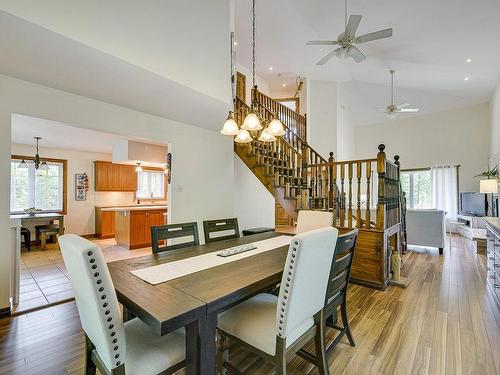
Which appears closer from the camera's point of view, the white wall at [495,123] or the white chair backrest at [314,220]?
the white chair backrest at [314,220]

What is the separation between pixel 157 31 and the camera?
2.40 meters

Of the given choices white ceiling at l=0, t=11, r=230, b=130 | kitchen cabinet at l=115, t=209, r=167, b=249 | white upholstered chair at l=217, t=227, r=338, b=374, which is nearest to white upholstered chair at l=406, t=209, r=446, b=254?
white ceiling at l=0, t=11, r=230, b=130

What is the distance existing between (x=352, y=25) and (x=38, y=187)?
7.79 meters

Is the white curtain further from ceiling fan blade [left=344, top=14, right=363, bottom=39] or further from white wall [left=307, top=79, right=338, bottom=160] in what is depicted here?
ceiling fan blade [left=344, top=14, right=363, bottom=39]

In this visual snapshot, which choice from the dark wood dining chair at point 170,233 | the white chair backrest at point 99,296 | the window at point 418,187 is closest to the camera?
the white chair backrest at point 99,296

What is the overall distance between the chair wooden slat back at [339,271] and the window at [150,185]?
6985 millimetres

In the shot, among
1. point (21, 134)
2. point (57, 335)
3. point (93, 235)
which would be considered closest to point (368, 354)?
point (57, 335)

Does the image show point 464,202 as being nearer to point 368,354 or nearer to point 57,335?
point 368,354

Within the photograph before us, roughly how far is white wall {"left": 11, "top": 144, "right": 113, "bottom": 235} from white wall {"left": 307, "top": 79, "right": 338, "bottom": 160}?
20.6 feet

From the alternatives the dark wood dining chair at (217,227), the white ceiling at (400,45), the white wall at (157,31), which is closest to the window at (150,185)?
the white ceiling at (400,45)

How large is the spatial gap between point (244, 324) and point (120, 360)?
67 cm

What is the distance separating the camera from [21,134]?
496 centimetres

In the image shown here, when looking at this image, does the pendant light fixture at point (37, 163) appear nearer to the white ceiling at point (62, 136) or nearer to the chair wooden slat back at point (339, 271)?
the white ceiling at point (62, 136)

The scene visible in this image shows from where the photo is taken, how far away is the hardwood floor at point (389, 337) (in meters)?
1.82
